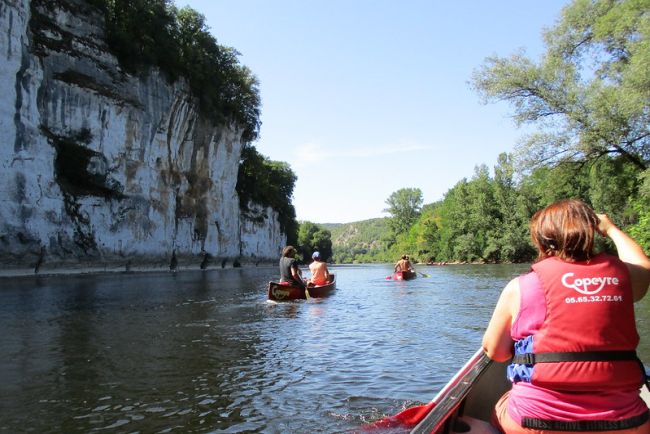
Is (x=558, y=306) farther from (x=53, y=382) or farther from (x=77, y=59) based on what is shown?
(x=77, y=59)

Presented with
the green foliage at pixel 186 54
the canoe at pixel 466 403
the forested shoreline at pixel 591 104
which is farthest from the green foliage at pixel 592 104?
the green foliage at pixel 186 54

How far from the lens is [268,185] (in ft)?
223

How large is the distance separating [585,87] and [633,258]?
619 inches

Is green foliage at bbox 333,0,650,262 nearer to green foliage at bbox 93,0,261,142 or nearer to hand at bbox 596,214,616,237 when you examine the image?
hand at bbox 596,214,616,237

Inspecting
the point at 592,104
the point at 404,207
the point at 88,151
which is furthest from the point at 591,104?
the point at 404,207

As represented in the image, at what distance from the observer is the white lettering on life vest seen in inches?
88.5

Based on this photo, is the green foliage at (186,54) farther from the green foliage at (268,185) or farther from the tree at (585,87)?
the tree at (585,87)

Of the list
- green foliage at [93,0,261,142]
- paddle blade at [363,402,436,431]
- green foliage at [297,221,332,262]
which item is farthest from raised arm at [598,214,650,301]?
green foliage at [297,221,332,262]

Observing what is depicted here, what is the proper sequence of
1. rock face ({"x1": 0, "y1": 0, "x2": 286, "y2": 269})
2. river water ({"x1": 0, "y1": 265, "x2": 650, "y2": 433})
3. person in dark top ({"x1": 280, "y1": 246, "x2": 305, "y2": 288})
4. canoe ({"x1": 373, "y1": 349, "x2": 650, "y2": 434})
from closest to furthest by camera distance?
canoe ({"x1": 373, "y1": 349, "x2": 650, "y2": 434})
river water ({"x1": 0, "y1": 265, "x2": 650, "y2": 433})
person in dark top ({"x1": 280, "y1": 246, "x2": 305, "y2": 288})
rock face ({"x1": 0, "y1": 0, "x2": 286, "y2": 269})

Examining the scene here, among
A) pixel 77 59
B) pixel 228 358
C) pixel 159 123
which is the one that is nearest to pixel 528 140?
pixel 228 358

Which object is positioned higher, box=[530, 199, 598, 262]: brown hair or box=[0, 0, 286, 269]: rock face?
box=[0, 0, 286, 269]: rock face

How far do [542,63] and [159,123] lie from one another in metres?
26.5

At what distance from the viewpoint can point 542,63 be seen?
17.3 metres

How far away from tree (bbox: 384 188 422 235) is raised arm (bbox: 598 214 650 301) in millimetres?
112388
